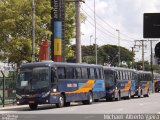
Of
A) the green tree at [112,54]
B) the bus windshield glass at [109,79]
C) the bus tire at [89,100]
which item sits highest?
the green tree at [112,54]

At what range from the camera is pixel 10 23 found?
53.4 meters

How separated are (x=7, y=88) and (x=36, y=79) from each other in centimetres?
608

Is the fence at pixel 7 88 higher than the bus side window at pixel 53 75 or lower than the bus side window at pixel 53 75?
lower

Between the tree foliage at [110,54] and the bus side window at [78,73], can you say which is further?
the tree foliage at [110,54]

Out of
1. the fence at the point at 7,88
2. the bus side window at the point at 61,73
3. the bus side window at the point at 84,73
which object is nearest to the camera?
the bus side window at the point at 61,73

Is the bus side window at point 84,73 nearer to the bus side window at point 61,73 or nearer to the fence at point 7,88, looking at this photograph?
the bus side window at point 61,73

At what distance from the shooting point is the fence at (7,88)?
38281mm

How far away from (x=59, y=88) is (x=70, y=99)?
2232 mm

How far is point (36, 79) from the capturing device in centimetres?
3406

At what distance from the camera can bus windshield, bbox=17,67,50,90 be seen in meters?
34.0

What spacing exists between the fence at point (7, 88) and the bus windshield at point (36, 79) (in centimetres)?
413

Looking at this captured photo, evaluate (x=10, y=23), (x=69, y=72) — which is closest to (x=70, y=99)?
(x=69, y=72)

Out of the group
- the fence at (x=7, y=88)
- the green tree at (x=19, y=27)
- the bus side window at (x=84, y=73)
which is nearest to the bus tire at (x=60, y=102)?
the bus side window at (x=84, y=73)

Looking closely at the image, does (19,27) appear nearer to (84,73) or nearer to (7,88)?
(7,88)
